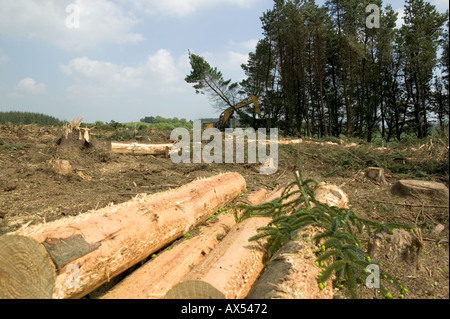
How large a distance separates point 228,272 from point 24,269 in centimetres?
147

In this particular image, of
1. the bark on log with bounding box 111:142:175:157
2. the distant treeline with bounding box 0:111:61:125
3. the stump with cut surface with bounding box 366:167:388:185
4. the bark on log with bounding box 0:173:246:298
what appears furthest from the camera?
the distant treeline with bounding box 0:111:61:125

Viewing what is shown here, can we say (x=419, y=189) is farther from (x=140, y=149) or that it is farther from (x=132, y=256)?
(x=140, y=149)

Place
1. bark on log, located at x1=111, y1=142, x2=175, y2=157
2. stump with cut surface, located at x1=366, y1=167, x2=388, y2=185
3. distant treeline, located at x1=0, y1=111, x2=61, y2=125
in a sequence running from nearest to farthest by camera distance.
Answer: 1. stump with cut surface, located at x1=366, y1=167, x2=388, y2=185
2. bark on log, located at x1=111, y1=142, x2=175, y2=157
3. distant treeline, located at x1=0, y1=111, x2=61, y2=125

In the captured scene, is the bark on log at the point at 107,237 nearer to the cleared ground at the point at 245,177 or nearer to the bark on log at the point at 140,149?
the cleared ground at the point at 245,177

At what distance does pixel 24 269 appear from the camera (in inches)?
85.7

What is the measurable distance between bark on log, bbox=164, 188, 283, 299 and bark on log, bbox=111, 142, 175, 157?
27.0ft

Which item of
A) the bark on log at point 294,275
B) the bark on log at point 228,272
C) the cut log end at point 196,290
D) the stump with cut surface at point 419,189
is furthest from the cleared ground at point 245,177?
the cut log end at point 196,290

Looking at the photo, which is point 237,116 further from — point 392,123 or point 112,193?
point 112,193

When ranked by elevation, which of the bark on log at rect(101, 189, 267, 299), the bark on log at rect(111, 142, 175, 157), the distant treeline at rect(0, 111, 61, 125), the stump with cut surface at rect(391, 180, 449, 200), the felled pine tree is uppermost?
the distant treeline at rect(0, 111, 61, 125)

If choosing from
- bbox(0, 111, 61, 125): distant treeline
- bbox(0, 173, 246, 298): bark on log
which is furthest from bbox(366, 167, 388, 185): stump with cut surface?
bbox(0, 111, 61, 125): distant treeline

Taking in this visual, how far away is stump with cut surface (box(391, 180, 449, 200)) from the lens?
115 inches

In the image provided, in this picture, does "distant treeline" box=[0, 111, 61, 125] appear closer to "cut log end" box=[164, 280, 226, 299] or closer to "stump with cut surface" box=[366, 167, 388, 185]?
"stump with cut surface" box=[366, 167, 388, 185]
